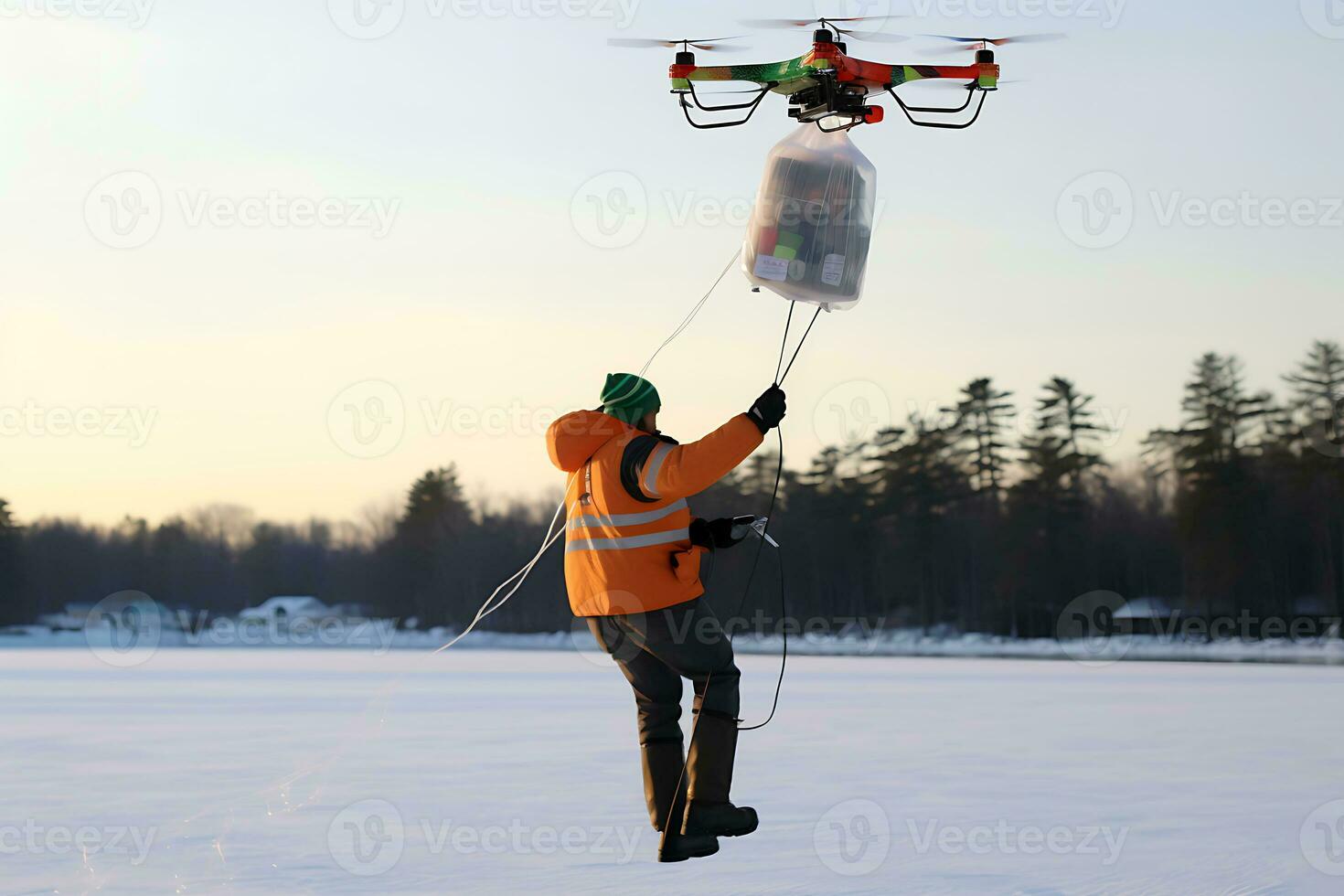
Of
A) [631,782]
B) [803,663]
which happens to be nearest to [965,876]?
[631,782]

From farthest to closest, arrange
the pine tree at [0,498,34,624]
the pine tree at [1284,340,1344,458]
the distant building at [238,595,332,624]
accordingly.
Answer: the distant building at [238,595,332,624] < the pine tree at [0,498,34,624] < the pine tree at [1284,340,1344,458]

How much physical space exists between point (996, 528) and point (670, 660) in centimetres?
4406

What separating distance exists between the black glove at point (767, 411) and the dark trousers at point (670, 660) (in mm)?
759

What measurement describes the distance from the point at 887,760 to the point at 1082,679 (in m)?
12.2

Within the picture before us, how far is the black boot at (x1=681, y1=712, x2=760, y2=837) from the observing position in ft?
15.6

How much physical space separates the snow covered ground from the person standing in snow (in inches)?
43.2

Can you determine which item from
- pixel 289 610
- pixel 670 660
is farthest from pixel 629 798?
pixel 289 610

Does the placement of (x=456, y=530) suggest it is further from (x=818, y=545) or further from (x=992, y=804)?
(x=992, y=804)

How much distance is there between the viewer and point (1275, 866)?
245 inches

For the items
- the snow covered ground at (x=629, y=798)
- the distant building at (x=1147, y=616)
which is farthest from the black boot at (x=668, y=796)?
the distant building at (x=1147, y=616)

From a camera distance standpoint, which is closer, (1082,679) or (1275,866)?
(1275,866)

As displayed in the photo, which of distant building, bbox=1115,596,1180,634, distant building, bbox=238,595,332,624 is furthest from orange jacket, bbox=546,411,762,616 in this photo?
distant building, bbox=238,595,332,624

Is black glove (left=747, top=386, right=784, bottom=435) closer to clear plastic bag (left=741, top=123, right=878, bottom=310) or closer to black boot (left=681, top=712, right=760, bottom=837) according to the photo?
clear plastic bag (left=741, top=123, right=878, bottom=310)

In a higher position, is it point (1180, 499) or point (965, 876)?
point (1180, 499)
